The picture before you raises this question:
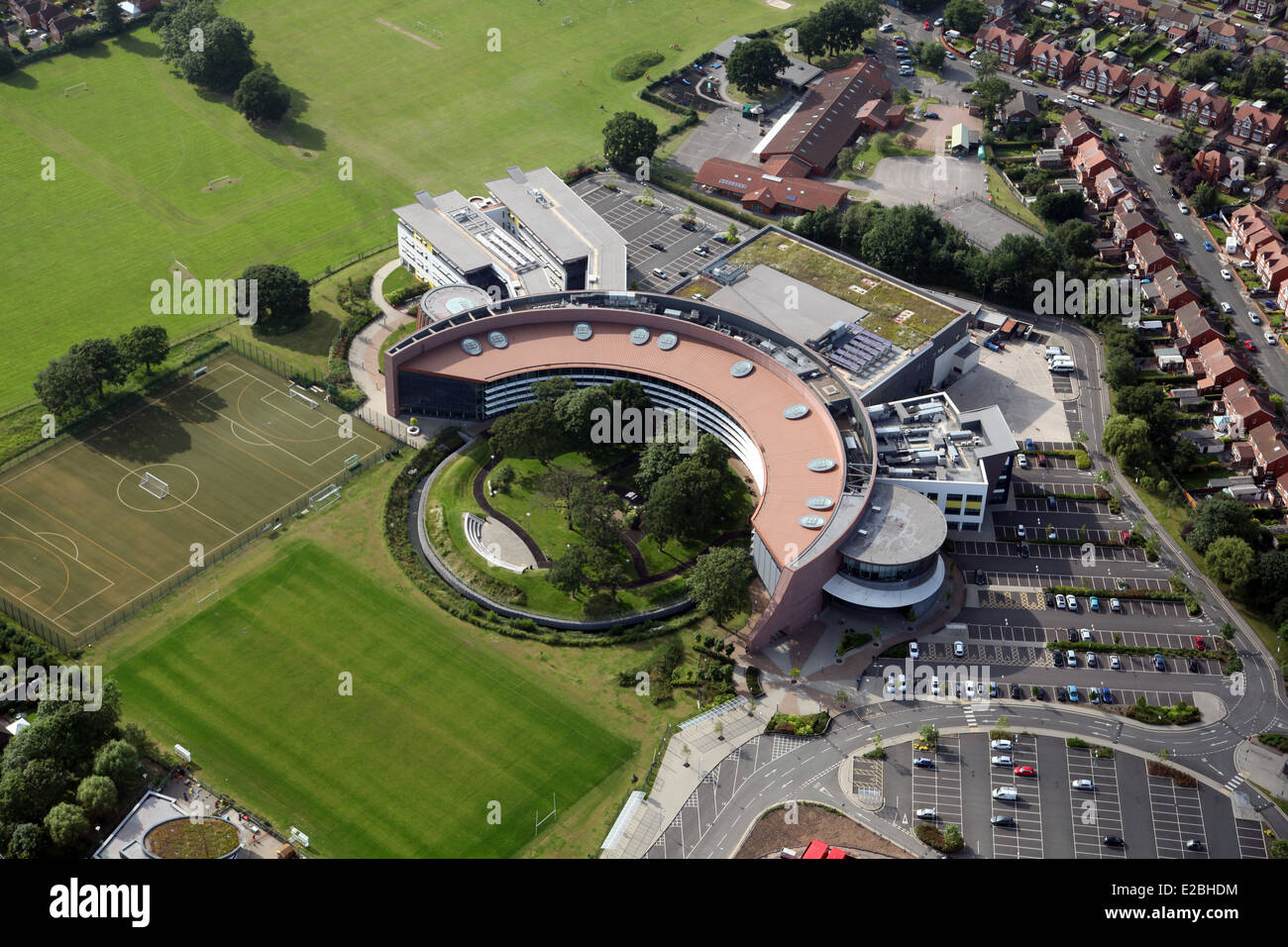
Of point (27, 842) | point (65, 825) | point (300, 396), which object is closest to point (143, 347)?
point (300, 396)

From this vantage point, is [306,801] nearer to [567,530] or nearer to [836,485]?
[567,530]

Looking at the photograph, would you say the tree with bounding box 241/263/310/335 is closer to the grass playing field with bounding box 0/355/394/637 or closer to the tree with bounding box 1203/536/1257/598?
the grass playing field with bounding box 0/355/394/637

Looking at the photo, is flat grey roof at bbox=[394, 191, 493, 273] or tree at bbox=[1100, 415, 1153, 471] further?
flat grey roof at bbox=[394, 191, 493, 273]

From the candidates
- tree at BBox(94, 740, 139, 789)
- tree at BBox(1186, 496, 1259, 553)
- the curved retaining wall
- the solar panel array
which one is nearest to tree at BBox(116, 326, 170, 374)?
the curved retaining wall

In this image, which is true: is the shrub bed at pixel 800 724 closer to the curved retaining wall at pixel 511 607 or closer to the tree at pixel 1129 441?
the curved retaining wall at pixel 511 607

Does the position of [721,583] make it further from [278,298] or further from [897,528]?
[278,298]

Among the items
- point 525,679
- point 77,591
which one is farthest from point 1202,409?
point 77,591
